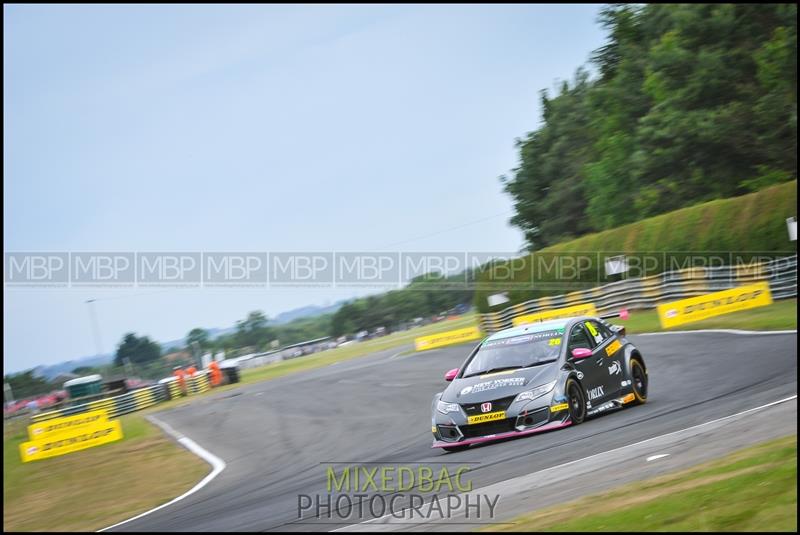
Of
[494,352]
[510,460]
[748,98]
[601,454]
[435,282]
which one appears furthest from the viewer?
[435,282]

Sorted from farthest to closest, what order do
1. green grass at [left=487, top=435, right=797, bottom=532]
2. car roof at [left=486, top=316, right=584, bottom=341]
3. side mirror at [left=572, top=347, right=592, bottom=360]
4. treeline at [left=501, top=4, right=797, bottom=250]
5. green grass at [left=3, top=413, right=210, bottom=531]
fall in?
treeline at [left=501, top=4, right=797, bottom=250], car roof at [left=486, top=316, right=584, bottom=341], side mirror at [left=572, top=347, right=592, bottom=360], green grass at [left=3, top=413, right=210, bottom=531], green grass at [left=487, top=435, right=797, bottom=532]

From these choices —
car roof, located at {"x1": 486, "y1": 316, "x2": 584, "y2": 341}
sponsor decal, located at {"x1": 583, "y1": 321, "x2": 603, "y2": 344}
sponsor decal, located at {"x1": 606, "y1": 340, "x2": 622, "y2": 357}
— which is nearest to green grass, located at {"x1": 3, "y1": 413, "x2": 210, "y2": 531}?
car roof, located at {"x1": 486, "y1": 316, "x2": 584, "y2": 341}

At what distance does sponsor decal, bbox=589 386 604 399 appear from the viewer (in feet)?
39.1

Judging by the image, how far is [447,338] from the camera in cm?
4203

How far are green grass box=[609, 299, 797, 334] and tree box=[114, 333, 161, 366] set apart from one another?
169ft

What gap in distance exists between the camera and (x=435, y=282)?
86.8 metres

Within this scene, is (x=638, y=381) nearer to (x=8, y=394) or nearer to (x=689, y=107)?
(x=8, y=394)

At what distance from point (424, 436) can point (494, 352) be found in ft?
5.57

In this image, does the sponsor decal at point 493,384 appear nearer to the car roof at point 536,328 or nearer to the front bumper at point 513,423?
the front bumper at point 513,423

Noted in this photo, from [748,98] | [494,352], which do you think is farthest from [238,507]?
[748,98]

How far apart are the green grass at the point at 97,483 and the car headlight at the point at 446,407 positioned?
130 inches

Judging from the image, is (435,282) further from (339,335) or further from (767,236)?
(767,236)

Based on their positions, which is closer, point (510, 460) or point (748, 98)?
point (510, 460)

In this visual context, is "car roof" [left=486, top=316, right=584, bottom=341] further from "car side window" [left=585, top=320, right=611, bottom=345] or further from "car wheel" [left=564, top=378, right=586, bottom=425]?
"car wheel" [left=564, top=378, right=586, bottom=425]
